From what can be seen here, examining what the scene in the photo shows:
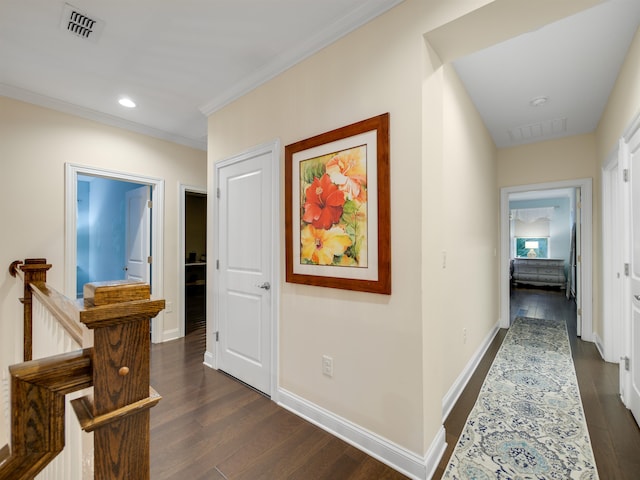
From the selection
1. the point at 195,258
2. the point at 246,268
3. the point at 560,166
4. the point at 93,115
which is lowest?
the point at 195,258

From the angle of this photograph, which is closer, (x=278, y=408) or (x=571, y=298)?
(x=278, y=408)

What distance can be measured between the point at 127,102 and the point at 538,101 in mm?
4131

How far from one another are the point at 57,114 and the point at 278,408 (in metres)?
3.50

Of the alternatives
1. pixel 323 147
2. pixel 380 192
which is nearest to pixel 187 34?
pixel 323 147

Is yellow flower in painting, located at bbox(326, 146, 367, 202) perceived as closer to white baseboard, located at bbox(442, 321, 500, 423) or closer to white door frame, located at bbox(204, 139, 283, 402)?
white door frame, located at bbox(204, 139, 283, 402)

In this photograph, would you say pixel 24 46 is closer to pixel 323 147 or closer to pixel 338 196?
pixel 323 147

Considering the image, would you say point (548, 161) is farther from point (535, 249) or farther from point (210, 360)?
point (535, 249)

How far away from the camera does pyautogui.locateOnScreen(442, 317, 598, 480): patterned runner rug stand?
1634 mm

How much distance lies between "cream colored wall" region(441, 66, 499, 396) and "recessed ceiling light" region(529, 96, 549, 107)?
18.9 inches

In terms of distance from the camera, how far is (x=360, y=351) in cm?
183

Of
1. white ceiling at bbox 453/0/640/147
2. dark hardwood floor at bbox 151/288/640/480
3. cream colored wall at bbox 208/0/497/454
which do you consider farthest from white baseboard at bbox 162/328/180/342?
white ceiling at bbox 453/0/640/147

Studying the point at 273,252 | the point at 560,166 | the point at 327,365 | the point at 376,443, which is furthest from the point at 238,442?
the point at 560,166

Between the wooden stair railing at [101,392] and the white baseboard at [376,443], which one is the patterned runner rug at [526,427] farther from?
the wooden stair railing at [101,392]

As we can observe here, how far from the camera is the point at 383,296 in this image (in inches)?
67.9
